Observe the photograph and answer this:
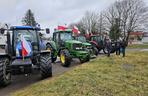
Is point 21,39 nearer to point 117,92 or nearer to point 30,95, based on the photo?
point 30,95

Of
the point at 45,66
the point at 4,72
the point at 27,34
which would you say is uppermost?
the point at 27,34

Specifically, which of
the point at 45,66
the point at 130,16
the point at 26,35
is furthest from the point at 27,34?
the point at 130,16

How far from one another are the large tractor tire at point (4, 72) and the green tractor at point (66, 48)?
6.25 metres

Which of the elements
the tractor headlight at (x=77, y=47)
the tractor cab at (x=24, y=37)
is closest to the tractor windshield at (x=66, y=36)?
the tractor headlight at (x=77, y=47)

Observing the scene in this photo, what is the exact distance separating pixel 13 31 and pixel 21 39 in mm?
799

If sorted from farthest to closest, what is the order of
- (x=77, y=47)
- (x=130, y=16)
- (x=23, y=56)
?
(x=130, y=16)
(x=77, y=47)
(x=23, y=56)

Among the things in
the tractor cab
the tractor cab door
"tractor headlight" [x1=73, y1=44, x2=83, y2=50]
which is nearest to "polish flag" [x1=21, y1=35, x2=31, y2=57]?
the tractor cab

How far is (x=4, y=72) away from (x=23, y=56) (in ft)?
3.77

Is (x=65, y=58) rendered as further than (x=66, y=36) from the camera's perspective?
No

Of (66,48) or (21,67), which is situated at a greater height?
(66,48)

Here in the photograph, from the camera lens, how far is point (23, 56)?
1282 cm

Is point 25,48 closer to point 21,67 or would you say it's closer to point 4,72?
point 21,67

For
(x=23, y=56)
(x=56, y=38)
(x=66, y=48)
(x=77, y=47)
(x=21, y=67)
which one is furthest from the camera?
(x=56, y=38)

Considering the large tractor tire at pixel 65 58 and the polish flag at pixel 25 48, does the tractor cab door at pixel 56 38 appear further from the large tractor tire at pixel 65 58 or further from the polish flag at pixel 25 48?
the polish flag at pixel 25 48
